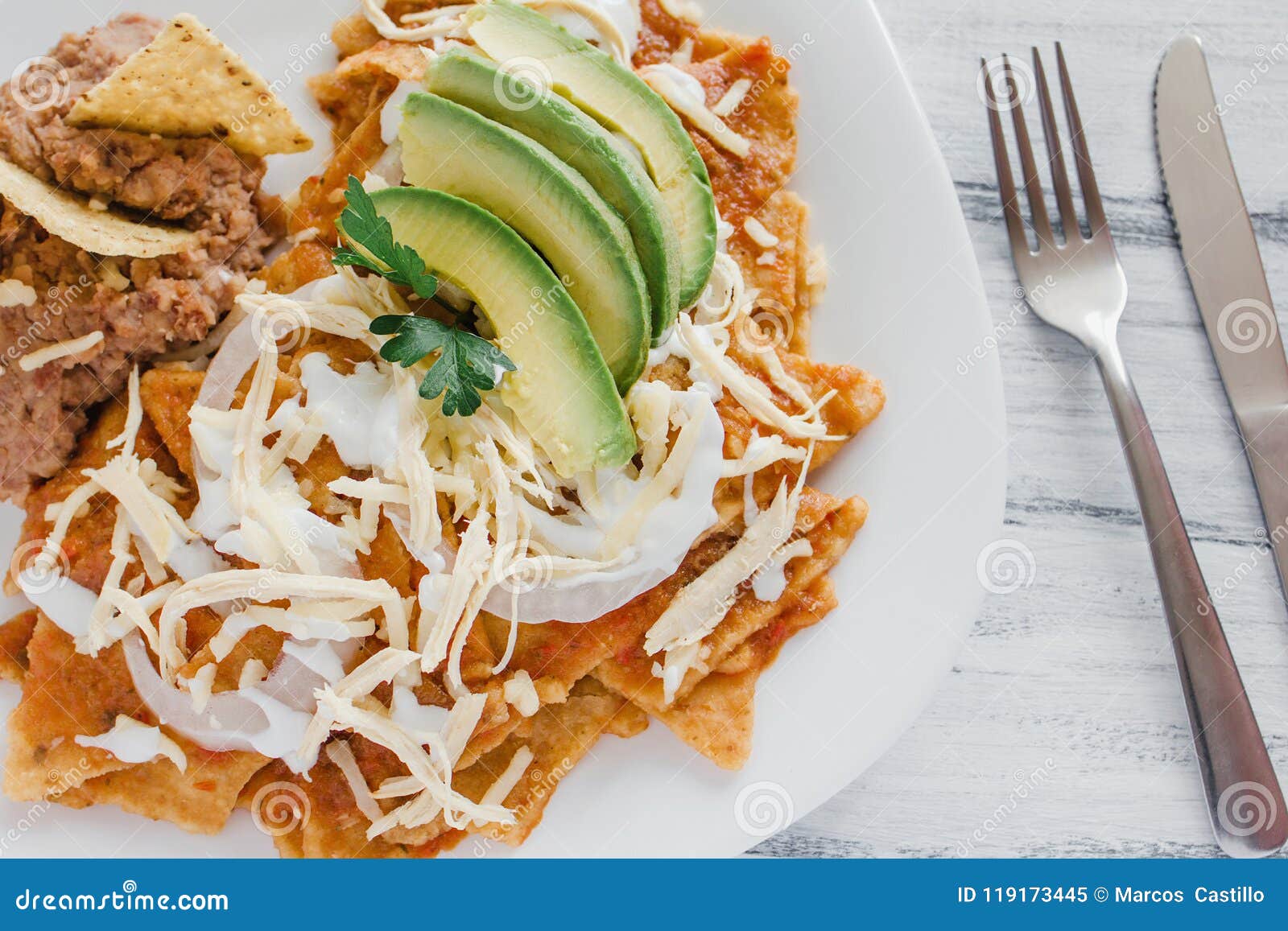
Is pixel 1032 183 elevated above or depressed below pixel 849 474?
above

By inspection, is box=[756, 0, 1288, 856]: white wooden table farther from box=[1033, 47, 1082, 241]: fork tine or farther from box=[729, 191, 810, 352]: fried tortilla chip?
box=[729, 191, 810, 352]: fried tortilla chip

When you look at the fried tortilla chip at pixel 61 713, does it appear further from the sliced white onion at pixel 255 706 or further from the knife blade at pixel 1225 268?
the knife blade at pixel 1225 268

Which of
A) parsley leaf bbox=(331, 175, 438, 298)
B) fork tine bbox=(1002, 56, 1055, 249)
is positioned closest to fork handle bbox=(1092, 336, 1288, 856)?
fork tine bbox=(1002, 56, 1055, 249)

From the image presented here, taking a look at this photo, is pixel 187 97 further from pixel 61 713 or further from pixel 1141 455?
pixel 1141 455

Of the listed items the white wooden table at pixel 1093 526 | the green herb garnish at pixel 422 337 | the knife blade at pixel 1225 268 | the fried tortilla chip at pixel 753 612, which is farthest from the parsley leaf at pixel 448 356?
the knife blade at pixel 1225 268

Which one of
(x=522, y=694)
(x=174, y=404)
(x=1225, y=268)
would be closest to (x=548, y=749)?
(x=522, y=694)
